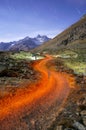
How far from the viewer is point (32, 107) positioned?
22344 mm

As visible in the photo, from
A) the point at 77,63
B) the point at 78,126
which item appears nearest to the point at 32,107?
the point at 78,126

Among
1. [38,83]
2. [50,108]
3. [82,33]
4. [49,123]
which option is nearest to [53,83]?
[38,83]

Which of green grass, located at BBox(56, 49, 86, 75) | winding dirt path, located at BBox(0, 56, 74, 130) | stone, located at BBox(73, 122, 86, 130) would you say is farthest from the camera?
green grass, located at BBox(56, 49, 86, 75)

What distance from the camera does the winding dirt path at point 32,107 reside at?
18656 mm

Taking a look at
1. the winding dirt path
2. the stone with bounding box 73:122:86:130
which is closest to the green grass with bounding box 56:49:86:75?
the winding dirt path

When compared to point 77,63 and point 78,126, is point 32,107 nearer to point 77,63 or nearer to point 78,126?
point 78,126

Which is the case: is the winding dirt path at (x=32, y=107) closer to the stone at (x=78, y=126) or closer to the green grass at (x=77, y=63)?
the stone at (x=78, y=126)

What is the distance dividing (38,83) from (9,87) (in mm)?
5666

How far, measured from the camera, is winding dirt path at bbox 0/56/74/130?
18.7m

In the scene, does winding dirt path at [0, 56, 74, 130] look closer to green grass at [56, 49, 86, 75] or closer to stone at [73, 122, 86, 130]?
stone at [73, 122, 86, 130]

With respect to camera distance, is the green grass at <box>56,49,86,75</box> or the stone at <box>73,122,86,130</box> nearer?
the stone at <box>73,122,86,130</box>

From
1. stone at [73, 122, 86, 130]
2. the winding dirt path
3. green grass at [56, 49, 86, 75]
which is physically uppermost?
green grass at [56, 49, 86, 75]

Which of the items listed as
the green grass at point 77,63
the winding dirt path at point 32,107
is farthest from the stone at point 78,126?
the green grass at point 77,63

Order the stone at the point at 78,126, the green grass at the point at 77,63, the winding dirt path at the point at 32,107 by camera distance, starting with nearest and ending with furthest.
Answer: the stone at the point at 78,126 → the winding dirt path at the point at 32,107 → the green grass at the point at 77,63
